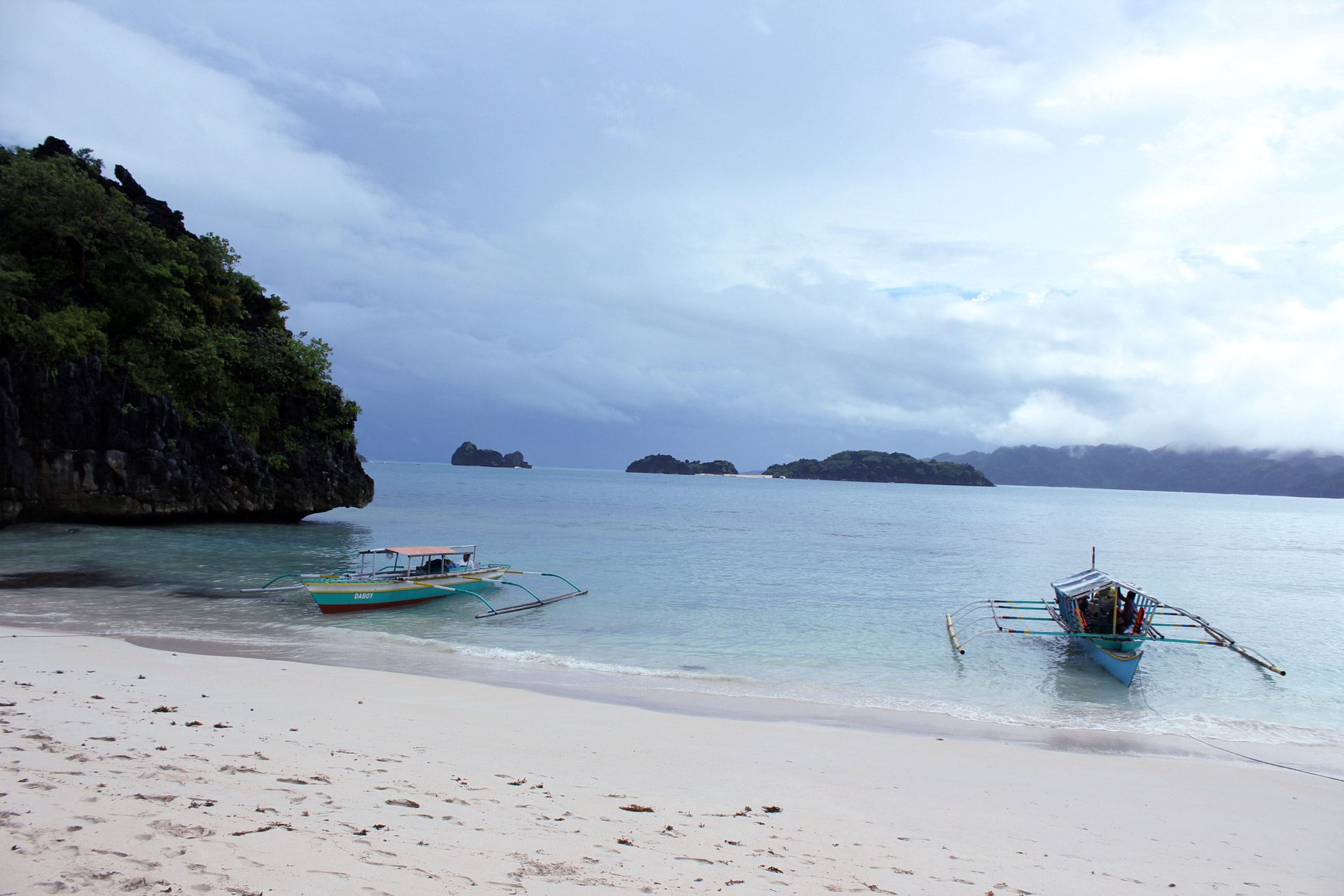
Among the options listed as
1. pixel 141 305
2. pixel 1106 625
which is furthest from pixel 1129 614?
pixel 141 305

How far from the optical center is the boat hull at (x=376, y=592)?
60.2 ft

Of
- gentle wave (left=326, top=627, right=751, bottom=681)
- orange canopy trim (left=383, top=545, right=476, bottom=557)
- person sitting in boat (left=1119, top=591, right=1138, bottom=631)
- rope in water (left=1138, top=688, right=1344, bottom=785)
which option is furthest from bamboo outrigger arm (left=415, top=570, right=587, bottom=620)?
person sitting in boat (left=1119, top=591, right=1138, bottom=631)

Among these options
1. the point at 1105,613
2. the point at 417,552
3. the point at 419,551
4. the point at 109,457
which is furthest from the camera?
the point at 109,457

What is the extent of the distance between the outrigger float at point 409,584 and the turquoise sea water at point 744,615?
432 millimetres

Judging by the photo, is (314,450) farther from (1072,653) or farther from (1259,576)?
(1259,576)

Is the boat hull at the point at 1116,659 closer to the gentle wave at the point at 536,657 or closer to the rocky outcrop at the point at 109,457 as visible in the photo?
the gentle wave at the point at 536,657

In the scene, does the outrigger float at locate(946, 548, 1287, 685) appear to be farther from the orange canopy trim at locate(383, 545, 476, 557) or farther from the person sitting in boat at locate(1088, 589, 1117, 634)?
the orange canopy trim at locate(383, 545, 476, 557)

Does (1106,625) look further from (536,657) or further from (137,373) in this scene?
(137,373)

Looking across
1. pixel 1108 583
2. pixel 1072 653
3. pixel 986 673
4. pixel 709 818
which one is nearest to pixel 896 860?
pixel 709 818

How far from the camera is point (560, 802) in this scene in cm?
620

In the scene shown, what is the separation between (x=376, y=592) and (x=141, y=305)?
24.1 metres

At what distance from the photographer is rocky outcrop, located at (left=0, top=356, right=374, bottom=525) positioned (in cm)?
2744

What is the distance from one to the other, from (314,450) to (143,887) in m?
39.0

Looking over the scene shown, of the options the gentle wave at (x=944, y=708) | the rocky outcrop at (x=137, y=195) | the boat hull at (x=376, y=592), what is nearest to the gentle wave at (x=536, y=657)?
the gentle wave at (x=944, y=708)
